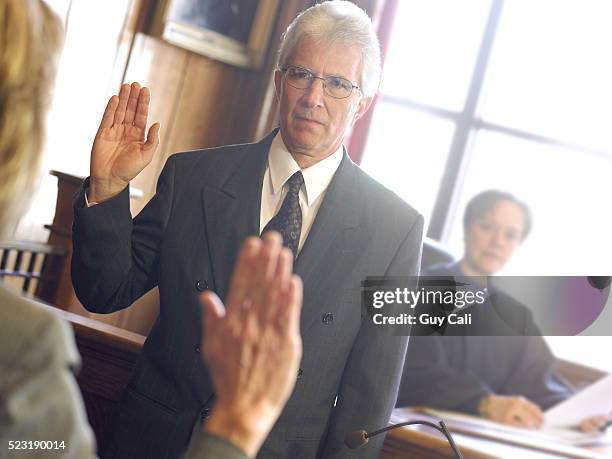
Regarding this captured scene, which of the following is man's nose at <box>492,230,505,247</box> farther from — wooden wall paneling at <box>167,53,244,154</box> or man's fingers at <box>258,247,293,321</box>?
man's fingers at <box>258,247,293,321</box>

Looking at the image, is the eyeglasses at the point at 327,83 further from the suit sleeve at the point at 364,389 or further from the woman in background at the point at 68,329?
the woman in background at the point at 68,329

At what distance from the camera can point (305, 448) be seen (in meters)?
2.13

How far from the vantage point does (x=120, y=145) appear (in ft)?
6.95

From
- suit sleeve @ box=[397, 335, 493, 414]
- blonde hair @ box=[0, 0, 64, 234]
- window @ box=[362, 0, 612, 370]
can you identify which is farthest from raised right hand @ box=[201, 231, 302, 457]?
window @ box=[362, 0, 612, 370]

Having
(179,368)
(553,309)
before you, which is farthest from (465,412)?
(179,368)

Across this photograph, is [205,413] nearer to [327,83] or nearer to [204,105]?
[327,83]

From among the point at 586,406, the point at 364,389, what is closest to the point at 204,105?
the point at 586,406

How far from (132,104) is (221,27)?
11.4ft

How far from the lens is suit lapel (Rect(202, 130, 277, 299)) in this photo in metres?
2.18

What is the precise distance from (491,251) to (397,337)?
87.5 inches

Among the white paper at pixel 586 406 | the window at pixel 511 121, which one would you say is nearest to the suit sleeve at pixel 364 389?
the white paper at pixel 586 406

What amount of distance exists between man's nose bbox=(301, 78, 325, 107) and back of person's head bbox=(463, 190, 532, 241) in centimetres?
233

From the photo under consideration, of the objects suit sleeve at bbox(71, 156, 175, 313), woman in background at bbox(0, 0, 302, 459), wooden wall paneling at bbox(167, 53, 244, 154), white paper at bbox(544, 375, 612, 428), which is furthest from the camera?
wooden wall paneling at bbox(167, 53, 244, 154)

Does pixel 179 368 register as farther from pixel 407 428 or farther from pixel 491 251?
pixel 491 251
